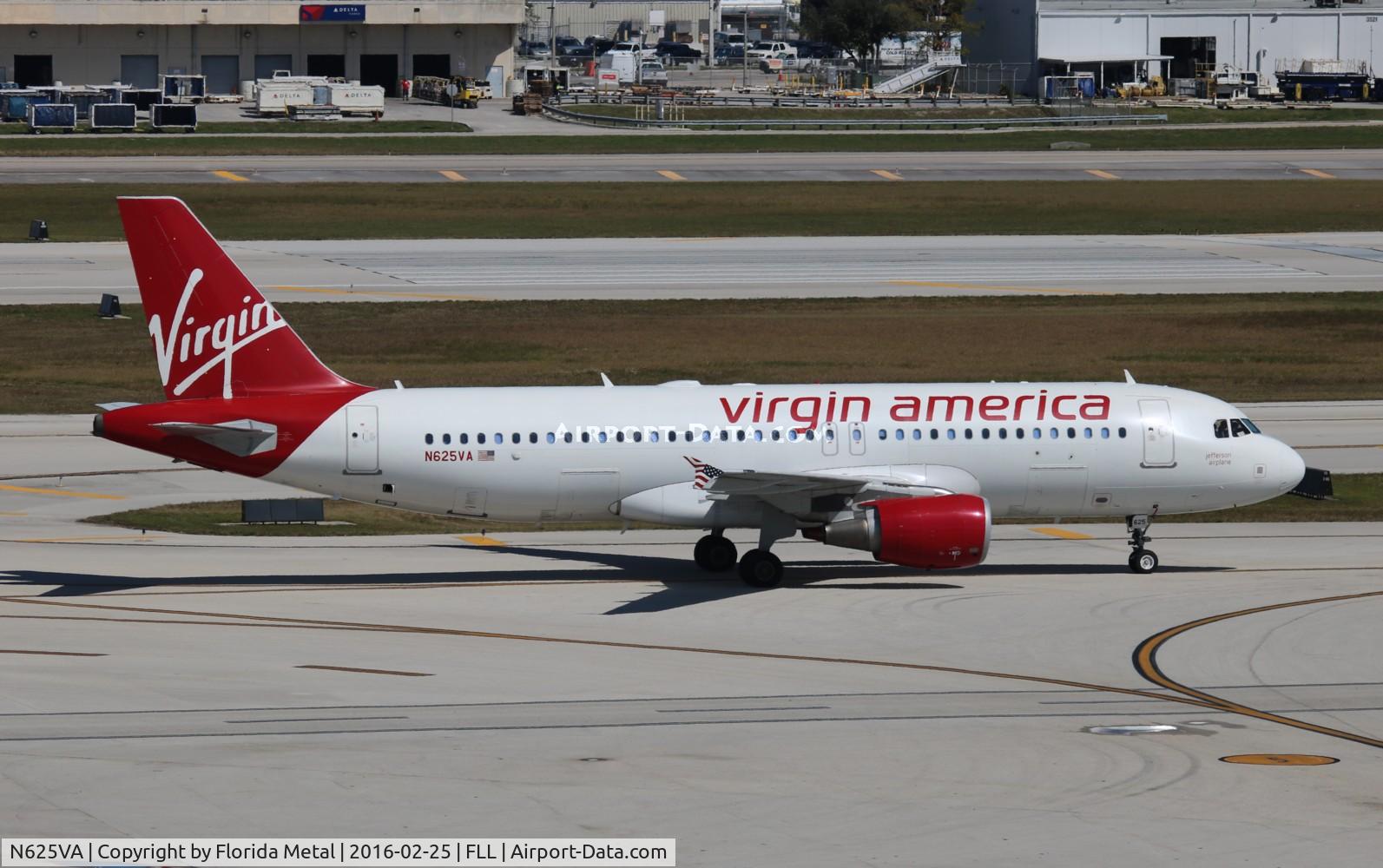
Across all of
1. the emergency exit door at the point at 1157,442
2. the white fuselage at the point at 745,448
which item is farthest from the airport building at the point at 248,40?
the emergency exit door at the point at 1157,442

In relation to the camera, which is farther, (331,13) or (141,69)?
(141,69)

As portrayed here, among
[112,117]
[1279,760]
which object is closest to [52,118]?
[112,117]

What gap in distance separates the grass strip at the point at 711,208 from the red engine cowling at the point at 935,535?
64254 mm

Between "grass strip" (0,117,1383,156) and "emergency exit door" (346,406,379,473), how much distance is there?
93.9m

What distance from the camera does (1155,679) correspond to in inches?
1196

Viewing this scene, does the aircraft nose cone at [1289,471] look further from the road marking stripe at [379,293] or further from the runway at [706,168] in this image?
the runway at [706,168]

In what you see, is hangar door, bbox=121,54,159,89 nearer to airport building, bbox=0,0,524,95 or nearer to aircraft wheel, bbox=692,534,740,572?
airport building, bbox=0,0,524,95

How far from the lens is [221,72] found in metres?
170

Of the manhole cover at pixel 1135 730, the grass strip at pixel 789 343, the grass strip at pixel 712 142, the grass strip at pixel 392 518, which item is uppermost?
the grass strip at pixel 712 142

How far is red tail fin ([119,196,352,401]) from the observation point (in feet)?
120

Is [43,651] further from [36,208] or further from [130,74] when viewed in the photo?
[130,74]

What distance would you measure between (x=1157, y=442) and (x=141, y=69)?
14618 cm

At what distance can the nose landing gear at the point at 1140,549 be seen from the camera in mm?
39125

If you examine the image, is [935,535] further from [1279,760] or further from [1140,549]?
[1279,760]
